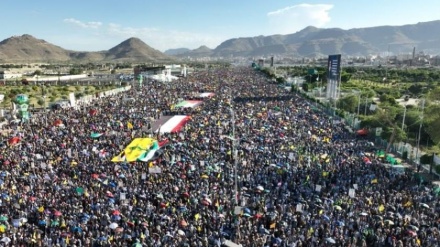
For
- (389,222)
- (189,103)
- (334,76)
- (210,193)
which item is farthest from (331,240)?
(334,76)

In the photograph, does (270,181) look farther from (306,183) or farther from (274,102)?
(274,102)

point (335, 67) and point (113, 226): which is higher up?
point (335, 67)

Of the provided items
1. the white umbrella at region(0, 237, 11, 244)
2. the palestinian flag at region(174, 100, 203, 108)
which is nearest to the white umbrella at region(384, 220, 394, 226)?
the white umbrella at region(0, 237, 11, 244)

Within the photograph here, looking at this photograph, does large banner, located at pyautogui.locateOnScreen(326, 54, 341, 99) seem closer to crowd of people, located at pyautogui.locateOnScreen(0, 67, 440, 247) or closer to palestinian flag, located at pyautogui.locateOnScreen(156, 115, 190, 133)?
palestinian flag, located at pyautogui.locateOnScreen(156, 115, 190, 133)

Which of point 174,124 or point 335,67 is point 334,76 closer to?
point 335,67

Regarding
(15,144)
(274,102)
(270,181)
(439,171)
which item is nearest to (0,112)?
(15,144)

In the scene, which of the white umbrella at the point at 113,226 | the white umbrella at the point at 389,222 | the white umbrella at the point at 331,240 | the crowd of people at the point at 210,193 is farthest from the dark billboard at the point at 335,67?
the white umbrella at the point at 113,226
